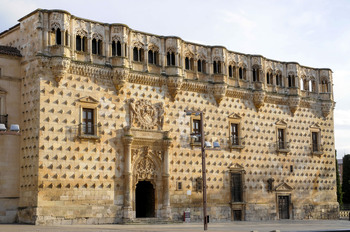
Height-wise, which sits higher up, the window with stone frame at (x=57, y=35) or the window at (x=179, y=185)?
the window with stone frame at (x=57, y=35)

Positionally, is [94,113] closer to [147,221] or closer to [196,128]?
[147,221]

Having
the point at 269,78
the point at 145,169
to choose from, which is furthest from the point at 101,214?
the point at 269,78

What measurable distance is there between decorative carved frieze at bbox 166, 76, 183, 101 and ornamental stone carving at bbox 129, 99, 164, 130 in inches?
54.4

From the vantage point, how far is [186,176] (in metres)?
38.0

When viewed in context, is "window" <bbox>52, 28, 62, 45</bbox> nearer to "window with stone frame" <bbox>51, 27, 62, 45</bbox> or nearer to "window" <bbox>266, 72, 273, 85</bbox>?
"window with stone frame" <bbox>51, 27, 62, 45</bbox>

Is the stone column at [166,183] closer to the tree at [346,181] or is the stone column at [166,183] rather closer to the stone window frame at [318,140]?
the stone window frame at [318,140]

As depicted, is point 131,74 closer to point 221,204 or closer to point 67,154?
point 67,154

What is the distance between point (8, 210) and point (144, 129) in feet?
33.4

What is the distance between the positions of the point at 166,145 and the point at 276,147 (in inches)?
464

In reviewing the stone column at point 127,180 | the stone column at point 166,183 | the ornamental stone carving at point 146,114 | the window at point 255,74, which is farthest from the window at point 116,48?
the window at point 255,74

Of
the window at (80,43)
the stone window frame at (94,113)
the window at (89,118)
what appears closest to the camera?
the stone window frame at (94,113)

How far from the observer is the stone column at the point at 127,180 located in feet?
112

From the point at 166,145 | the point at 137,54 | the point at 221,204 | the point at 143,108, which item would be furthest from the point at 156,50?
the point at 221,204

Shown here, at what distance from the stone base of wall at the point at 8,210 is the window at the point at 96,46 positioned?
10707 millimetres
